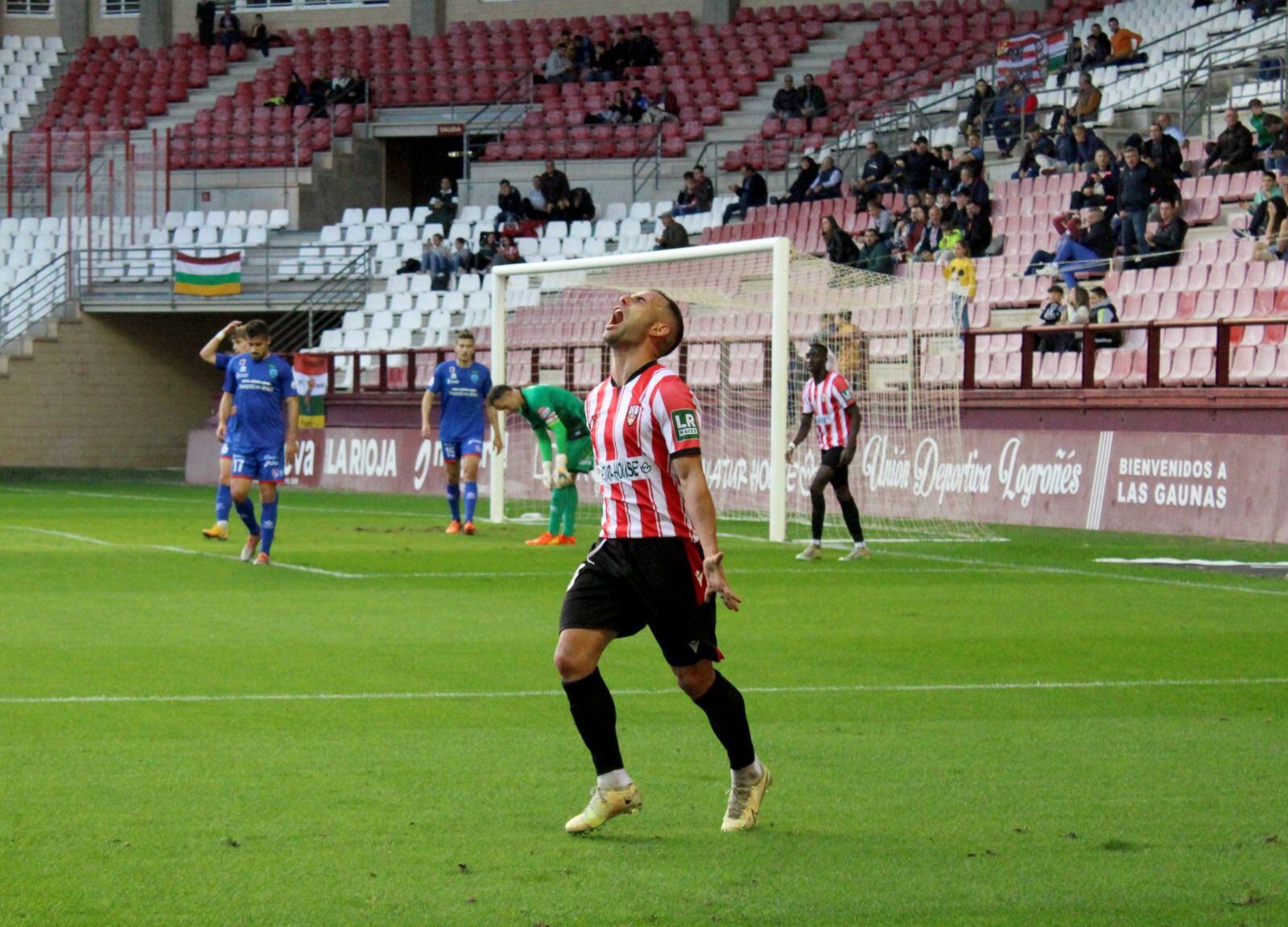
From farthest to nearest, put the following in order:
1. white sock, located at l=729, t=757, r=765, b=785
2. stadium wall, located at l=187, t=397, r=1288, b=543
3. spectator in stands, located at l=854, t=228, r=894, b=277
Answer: spectator in stands, located at l=854, t=228, r=894, b=277
stadium wall, located at l=187, t=397, r=1288, b=543
white sock, located at l=729, t=757, r=765, b=785

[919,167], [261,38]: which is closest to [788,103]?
[919,167]

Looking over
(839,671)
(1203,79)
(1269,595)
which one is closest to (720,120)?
(1203,79)

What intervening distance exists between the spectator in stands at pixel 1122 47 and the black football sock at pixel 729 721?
26.1 m

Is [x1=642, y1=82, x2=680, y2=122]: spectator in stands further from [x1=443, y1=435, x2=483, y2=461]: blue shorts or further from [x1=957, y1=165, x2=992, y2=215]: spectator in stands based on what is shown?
[x1=443, y1=435, x2=483, y2=461]: blue shorts

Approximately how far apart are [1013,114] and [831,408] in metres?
14.7

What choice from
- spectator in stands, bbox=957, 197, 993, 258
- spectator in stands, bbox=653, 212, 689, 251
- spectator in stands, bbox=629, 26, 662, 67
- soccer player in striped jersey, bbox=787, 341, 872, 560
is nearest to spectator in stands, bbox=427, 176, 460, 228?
spectator in stands, bbox=629, 26, 662, 67

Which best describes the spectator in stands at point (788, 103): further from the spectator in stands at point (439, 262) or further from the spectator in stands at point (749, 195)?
the spectator in stands at point (439, 262)

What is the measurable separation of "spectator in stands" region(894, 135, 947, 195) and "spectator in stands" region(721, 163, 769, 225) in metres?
4.04

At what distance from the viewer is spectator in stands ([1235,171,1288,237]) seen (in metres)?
21.5

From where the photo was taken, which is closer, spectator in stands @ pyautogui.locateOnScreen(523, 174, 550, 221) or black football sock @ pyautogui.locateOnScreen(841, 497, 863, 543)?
black football sock @ pyautogui.locateOnScreen(841, 497, 863, 543)

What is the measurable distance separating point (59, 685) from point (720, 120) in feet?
99.4

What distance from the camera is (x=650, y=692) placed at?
9469 millimetres

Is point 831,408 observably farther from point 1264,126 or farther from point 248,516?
point 1264,126

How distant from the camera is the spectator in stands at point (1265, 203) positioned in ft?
70.6
